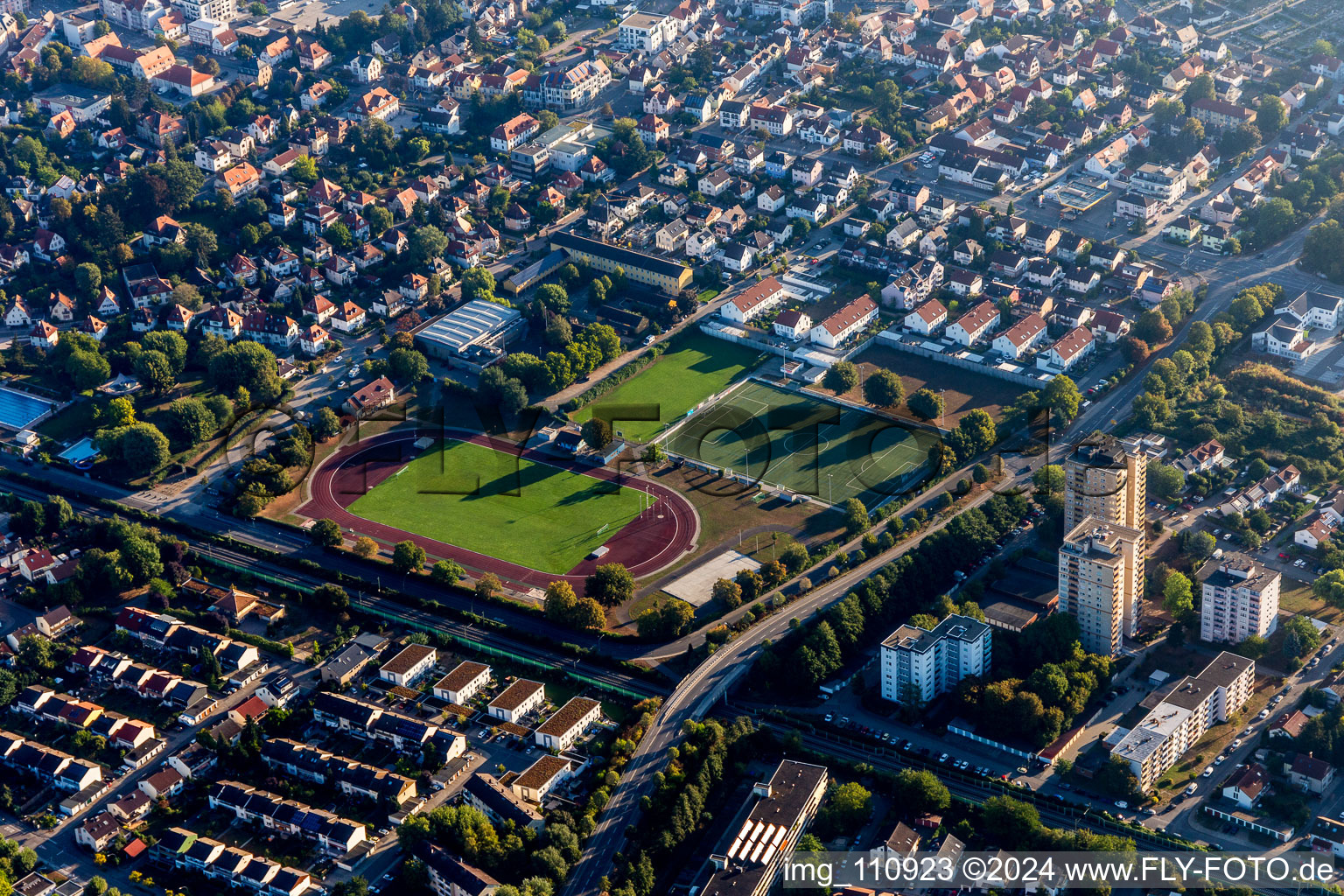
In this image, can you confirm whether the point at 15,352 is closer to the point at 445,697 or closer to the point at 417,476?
the point at 417,476

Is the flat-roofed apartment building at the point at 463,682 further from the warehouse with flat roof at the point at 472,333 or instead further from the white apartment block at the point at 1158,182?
the white apartment block at the point at 1158,182

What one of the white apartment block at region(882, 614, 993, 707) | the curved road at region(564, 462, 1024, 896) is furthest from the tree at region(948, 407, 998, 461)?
the white apartment block at region(882, 614, 993, 707)

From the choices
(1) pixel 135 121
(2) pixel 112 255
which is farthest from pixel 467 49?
(2) pixel 112 255

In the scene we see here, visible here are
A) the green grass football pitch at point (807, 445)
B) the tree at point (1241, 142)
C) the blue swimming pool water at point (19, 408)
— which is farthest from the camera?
the tree at point (1241, 142)

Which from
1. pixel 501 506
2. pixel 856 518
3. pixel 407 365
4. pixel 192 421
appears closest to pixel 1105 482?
pixel 856 518

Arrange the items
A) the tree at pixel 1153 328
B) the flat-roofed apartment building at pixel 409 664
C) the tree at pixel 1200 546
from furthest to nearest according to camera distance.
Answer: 1. the tree at pixel 1153 328
2. the tree at pixel 1200 546
3. the flat-roofed apartment building at pixel 409 664

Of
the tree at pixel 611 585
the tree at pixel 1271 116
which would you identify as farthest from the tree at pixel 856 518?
the tree at pixel 1271 116
